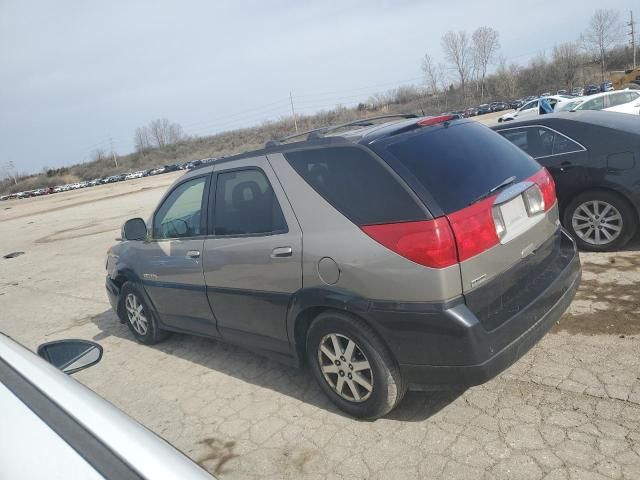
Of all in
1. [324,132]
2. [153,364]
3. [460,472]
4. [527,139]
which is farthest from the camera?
[527,139]

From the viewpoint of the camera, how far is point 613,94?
55.6 ft

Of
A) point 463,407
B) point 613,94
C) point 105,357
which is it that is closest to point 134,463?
point 463,407

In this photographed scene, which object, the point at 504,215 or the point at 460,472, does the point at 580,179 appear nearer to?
the point at 504,215

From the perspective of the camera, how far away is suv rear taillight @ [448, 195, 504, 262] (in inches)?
108

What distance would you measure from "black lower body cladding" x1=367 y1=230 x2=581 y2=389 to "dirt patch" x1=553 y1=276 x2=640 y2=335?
1.06 metres

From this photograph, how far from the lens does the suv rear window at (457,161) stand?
9.49 feet

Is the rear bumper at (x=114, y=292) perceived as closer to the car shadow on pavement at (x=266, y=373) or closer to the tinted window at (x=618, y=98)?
the car shadow on pavement at (x=266, y=373)

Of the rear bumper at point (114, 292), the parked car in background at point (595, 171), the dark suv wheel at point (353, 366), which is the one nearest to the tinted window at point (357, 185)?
the dark suv wheel at point (353, 366)

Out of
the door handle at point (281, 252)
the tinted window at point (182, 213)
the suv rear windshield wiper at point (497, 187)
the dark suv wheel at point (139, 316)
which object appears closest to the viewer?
the suv rear windshield wiper at point (497, 187)

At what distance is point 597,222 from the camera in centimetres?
558

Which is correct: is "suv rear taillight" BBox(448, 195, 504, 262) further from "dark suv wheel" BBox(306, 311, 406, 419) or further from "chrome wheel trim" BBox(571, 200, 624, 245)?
"chrome wheel trim" BBox(571, 200, 624, 245)

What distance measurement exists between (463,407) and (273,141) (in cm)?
234

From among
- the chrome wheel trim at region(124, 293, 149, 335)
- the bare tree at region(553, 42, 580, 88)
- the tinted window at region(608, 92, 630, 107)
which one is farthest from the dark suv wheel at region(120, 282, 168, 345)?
the bare tree at region(553, 42, 580, 88)

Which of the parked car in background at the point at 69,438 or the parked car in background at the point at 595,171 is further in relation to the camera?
the parked car in background at the point at 595,171
